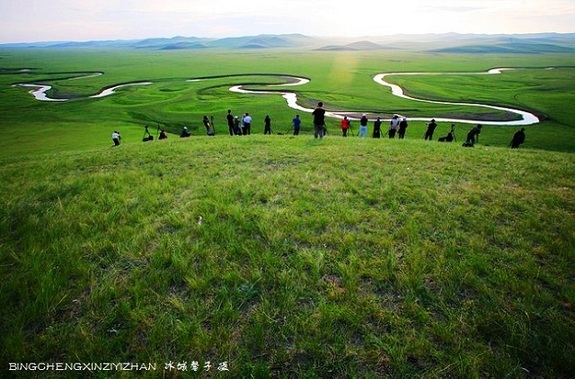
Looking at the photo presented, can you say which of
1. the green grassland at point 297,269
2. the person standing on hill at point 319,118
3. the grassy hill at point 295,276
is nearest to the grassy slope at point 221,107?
the person standing on hill at point 319,118

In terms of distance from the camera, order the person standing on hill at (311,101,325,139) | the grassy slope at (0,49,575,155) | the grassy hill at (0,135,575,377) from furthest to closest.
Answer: the grassy slope at (0,49,575,155), the person standing on hill at (311,101,325,139), the grassy hill at (0,135,575,377)

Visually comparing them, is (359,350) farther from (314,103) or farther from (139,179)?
(314,103)

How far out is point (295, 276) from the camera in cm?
557

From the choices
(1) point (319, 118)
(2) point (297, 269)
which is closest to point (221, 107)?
(1) point (319, 118)

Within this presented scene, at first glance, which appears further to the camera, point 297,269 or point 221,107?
point 221,107

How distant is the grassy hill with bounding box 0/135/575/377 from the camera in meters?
4.20

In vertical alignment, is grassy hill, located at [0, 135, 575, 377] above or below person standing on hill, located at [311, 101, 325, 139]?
below

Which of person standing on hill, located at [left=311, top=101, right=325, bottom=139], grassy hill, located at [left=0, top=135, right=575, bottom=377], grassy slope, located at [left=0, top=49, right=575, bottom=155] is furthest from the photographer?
A: grassy slope, located at [left=0, top=49, right=575, bottom=155]

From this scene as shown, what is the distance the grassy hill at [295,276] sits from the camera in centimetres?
420

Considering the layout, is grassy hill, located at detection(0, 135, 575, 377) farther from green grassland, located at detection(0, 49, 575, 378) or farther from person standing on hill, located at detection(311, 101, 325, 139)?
person standing on hill, located at detection(311, 101, 325, 139)

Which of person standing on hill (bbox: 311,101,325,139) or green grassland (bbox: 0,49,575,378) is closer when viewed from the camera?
green grassland (bbox: 0,49,575,378)

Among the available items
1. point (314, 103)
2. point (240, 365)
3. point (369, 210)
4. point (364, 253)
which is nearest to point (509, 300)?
point (364, 253)

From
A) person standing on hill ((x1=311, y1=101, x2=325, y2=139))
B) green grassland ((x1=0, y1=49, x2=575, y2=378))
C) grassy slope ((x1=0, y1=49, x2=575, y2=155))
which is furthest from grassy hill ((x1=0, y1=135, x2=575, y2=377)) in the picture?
grassy slope ((x1=0, y1=49, x2=575, y2=155))

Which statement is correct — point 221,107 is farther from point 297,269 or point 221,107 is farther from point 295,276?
point 295,276
